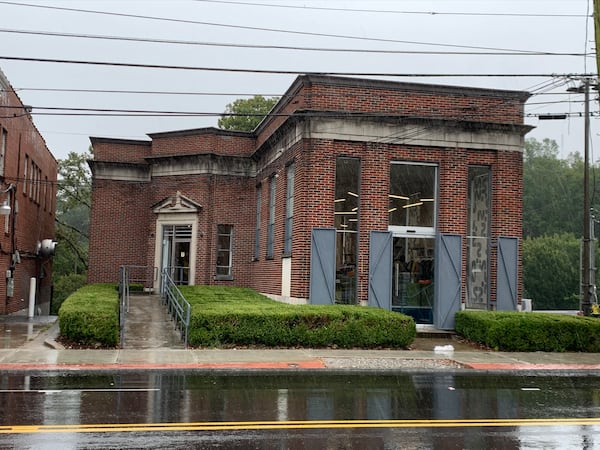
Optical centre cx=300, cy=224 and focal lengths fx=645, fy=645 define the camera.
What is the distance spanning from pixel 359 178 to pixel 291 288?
3876 mm

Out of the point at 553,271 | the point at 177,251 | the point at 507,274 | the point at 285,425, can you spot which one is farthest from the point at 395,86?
the point at 553,271

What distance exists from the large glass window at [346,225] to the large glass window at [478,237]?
3.94m

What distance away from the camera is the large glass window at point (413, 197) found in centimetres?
2002

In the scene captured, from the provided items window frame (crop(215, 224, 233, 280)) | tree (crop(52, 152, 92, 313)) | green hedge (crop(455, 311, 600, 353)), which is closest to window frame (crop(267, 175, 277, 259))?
window frame (crop(215, 224, 233, 280))

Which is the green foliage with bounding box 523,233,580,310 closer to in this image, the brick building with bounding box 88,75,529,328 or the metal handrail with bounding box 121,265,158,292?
the brick building with bounding box 88,75,529,328

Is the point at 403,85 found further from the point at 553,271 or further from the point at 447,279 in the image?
the point at 553,271

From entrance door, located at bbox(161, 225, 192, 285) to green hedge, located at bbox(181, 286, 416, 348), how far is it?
374 inches

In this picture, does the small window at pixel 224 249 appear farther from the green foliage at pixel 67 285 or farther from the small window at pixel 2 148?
the green foliage at pixel 67 285

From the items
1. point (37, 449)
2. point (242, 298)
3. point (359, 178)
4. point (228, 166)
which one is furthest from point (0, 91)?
point (37, 449)

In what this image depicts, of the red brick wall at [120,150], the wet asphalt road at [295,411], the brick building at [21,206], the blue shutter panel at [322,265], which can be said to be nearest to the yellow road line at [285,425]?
the wet asphalt road at [295,411]

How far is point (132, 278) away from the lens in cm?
2755

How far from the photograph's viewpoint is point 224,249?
26000 mm

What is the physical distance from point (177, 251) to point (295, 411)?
17930mm

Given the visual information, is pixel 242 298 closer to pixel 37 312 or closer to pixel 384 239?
pixel 384 239
